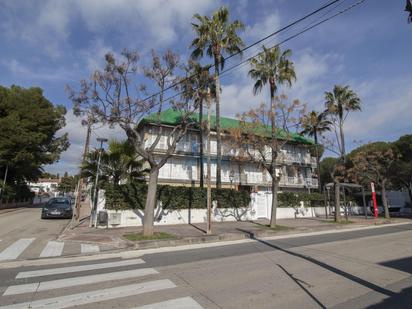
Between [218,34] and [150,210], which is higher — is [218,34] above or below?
above

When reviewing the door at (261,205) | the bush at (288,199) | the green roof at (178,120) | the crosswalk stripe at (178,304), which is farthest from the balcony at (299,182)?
the crosswalk stripe at (178,304)

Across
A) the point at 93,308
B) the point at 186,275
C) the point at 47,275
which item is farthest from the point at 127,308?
the point at 47,275

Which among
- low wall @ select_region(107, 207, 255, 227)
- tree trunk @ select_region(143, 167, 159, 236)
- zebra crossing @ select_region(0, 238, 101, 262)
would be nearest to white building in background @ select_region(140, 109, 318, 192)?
low wall @ select_region(107, 207, 255, 227)

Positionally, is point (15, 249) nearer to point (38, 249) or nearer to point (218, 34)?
point (38, 249)

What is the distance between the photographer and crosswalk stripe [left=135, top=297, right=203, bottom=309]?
15.6 feet

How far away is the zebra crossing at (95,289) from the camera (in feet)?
16.2

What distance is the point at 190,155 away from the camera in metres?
30.9

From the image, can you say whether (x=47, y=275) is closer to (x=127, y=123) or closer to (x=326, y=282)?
(x=326, y=282)

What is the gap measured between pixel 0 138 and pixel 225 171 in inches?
878

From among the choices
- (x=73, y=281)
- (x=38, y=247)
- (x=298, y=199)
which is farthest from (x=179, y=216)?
(x=73, y=281)

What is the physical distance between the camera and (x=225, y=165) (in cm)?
3325

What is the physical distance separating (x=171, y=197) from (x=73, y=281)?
1314 centimetres

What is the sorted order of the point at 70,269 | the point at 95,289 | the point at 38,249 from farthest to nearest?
1. the point at 38,249
2. the point at 70,269
3. the point at 95,289

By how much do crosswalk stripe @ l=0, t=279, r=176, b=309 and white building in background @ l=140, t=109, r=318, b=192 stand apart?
1866cm
